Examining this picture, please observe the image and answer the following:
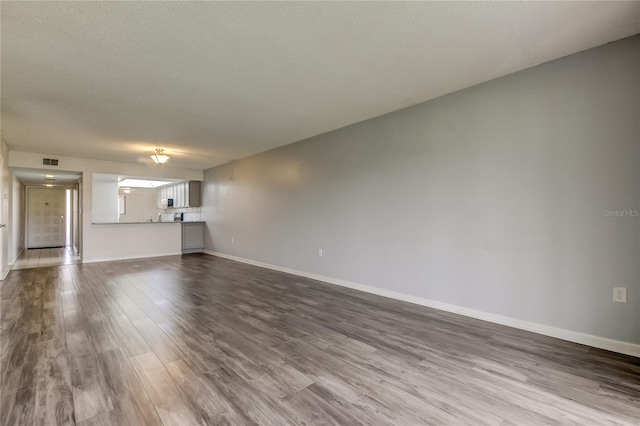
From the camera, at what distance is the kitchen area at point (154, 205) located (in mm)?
7754

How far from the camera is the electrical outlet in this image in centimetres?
228

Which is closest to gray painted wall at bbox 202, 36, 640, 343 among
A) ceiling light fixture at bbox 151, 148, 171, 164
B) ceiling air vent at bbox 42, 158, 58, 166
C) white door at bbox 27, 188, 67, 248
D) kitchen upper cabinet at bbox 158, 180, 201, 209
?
ceiling light fixture at bbox 151, 148, 171, 164

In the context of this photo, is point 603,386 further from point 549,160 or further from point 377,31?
point 377,31

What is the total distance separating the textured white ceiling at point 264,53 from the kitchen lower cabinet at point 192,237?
14.7 feet

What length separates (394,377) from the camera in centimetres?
197

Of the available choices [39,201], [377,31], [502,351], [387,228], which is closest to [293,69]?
[377,31]

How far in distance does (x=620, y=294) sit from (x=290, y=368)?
2.64 m

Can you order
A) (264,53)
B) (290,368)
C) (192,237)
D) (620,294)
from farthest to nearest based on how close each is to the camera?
(192,237) → (264,53) → (620,294) → (290,368)

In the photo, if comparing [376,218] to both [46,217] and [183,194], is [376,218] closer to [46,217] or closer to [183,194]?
[183,194]

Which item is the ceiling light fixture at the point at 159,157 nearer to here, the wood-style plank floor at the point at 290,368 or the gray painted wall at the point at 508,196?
the wood-style plank floor at the point at 290,368

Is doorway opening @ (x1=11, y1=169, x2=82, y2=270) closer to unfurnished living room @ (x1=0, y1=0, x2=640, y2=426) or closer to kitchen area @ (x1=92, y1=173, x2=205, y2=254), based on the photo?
kitchen area @ (x1=92, y1=173, x2=205, y2=254)

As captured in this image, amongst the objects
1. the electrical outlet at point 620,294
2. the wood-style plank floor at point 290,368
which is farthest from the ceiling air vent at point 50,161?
the electrical outlet at point 620,294

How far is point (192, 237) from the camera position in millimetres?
8258

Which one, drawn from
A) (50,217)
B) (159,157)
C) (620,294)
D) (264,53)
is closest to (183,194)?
(159,157)
